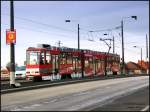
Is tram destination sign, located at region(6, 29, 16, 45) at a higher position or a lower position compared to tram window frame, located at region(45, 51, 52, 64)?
higher

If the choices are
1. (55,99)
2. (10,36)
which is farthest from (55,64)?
(55,99)

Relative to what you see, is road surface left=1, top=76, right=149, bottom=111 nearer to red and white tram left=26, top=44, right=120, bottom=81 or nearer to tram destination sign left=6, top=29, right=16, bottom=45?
tram destination sign left=6, top=29, right=16, bottom=45

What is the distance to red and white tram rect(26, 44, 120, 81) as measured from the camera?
43.4 metres

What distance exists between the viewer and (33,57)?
43688mm

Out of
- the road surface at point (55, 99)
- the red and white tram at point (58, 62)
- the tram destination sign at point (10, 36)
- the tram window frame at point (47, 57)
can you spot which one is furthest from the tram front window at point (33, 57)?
the road surface at point (55, 99)

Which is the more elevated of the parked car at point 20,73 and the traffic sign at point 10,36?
the traffic sign at point 10,36

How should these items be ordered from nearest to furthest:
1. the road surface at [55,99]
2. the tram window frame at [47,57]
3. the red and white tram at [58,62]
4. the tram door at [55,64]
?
the road surface at [55,99] < the red and white tram at [58,62] < the tram window frame at [47,57] < the tram door at [55,64]

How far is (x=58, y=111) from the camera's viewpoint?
1727 centimetres

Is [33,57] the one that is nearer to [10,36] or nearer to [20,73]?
[10,36]

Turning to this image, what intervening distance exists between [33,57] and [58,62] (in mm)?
2944

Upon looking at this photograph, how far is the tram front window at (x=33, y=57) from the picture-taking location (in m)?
43.4

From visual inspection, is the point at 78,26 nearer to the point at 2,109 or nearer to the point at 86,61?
the point at 86,61

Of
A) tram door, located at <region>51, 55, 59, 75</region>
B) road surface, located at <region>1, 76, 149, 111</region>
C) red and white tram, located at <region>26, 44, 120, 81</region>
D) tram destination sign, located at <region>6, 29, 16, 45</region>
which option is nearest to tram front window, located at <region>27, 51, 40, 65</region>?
red and white tram, located at <region>26, 44, 120, 81</region>

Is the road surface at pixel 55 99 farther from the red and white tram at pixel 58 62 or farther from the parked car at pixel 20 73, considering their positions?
the parked car at pixel 20 73
